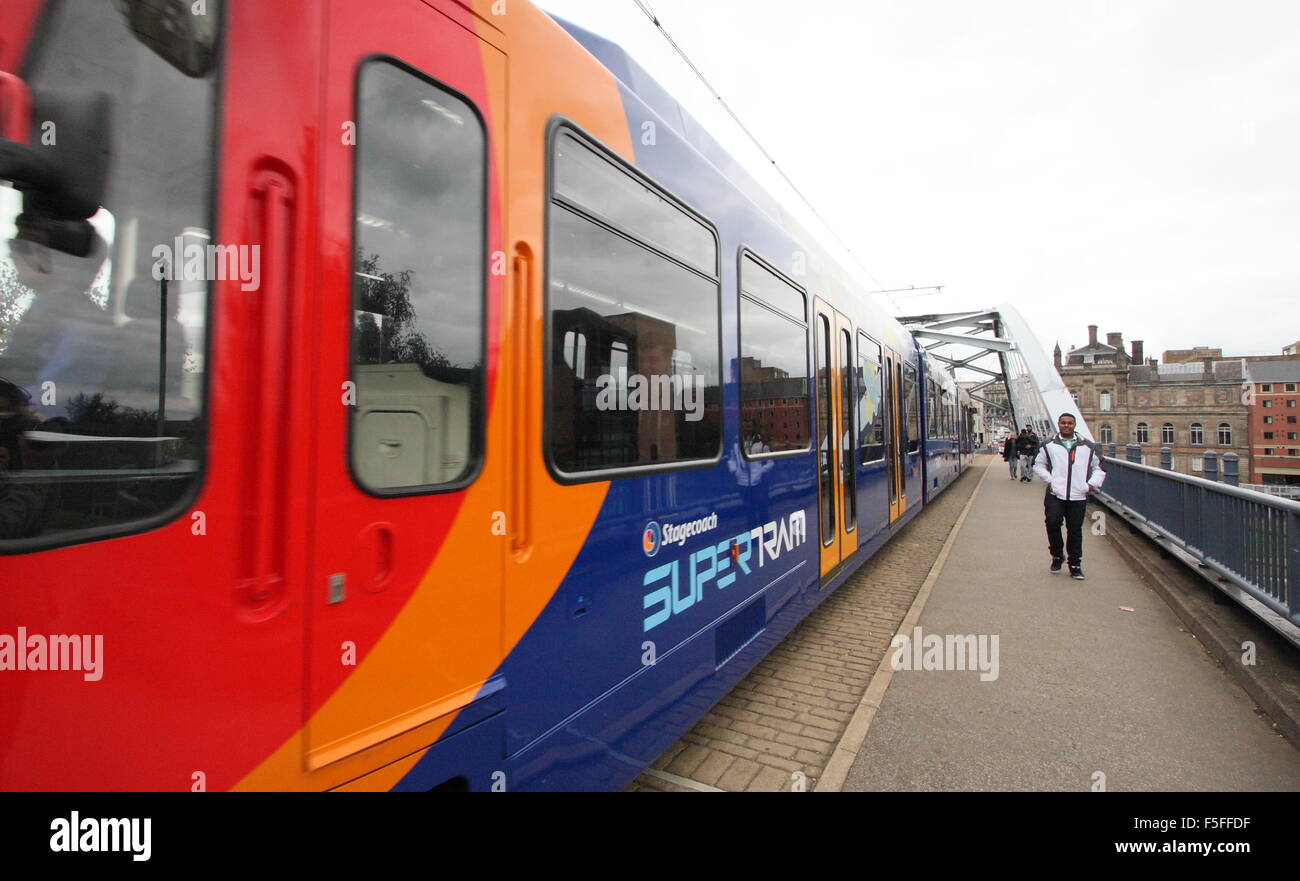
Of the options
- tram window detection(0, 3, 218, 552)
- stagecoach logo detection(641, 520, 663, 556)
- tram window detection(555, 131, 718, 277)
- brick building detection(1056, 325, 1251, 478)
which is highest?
brick building detection(1056, 325, 1251, 478)

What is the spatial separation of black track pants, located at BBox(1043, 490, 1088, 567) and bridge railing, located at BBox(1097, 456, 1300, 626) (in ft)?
3.55

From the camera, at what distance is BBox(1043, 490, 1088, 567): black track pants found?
799 centimetres

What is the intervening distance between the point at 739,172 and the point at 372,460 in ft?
11.1

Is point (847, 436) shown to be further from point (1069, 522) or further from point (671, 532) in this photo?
point (671, 532)

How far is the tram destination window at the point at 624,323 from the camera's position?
2504 millimetres

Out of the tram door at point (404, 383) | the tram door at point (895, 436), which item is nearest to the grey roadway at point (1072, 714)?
the tram door at point (895, 436)

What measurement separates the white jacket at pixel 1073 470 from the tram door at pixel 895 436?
5.83 feet

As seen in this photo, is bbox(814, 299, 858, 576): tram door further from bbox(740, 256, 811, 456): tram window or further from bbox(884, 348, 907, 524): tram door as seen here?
bbox(884, 348, 907, 524): tram door

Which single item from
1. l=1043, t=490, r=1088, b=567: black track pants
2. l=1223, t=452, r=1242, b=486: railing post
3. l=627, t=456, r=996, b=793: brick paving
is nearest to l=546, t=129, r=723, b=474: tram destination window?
l=627, t=456, r=996, b=793: brick paving

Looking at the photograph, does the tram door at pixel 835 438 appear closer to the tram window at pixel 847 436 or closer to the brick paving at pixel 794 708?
the tram window at pixel 847 436

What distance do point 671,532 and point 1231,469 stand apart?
8.35 m

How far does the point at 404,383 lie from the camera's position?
6.29ft

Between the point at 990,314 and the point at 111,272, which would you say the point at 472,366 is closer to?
the point at 111,272
